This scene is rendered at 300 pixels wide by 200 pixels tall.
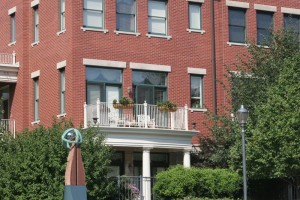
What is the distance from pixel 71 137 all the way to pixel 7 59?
53.8ft

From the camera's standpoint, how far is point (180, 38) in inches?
1484

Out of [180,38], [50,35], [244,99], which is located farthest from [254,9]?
[50,35]

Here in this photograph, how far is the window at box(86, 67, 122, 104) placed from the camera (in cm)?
3506

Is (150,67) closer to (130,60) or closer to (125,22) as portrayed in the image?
(130,60)

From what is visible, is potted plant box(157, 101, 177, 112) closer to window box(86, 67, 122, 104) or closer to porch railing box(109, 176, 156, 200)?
window box(86, 67, 122, 104)

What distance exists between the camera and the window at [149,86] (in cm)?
3619

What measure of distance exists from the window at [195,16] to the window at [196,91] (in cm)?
242

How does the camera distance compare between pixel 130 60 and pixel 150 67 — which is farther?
pixel 150 67

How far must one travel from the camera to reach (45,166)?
2956cm

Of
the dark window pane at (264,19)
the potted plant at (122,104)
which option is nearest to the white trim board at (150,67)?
the potted plant at (122,104)

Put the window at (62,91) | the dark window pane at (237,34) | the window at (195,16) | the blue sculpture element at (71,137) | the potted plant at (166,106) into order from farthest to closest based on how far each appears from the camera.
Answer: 1. the dark window pane at (237,34)
2. the window at (195,16)
3. the window at (62,91)
4. the potted plant at (166,106)
5. the blue sculpture element at (71,137)

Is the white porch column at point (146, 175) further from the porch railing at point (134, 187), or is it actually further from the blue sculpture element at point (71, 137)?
the blue sculpture element at point (71, 137)

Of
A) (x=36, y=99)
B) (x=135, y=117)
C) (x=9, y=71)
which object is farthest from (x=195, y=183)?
(x=9, y=71)

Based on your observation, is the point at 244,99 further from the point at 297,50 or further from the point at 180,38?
the point at 180,38
